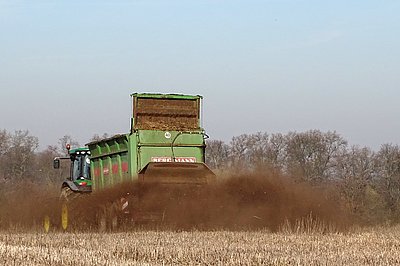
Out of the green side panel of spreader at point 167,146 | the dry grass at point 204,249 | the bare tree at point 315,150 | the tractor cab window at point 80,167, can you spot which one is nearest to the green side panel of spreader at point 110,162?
the green side panel of spreader at point 167,146

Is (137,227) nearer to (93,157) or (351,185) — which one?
(93,157)

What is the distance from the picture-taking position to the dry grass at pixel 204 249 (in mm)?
8832

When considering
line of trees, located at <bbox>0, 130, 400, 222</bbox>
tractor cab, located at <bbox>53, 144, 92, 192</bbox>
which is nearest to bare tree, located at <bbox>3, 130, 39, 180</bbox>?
line of trees, located at <bbox>0, 130, 400, 222</bbox>

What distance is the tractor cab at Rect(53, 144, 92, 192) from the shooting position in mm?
17094

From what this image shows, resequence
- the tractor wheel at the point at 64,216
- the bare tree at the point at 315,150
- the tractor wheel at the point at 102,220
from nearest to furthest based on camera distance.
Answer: the tractor wheel at the point at 102,220 < the tractor wheel at the point at 64,216 < the bare tree at the point at 315,150

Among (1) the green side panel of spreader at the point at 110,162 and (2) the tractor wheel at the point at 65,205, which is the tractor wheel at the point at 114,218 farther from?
(2) the tractor wheel at the point at 65,205

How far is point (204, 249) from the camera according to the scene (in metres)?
10.0

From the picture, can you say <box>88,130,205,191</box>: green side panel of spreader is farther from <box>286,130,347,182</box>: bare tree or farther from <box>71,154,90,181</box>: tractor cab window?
<box>286,130,347,182</box>: bare tree

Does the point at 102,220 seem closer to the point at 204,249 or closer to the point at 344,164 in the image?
the point at 204,249

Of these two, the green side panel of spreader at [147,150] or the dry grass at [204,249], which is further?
the green side panel of spreader at [147,150]

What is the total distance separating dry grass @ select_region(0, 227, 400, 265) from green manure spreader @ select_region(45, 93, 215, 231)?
0.98 m

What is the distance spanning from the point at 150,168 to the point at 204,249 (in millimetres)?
4679

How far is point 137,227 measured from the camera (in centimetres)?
1473

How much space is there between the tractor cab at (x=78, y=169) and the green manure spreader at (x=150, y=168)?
0.93 metres
